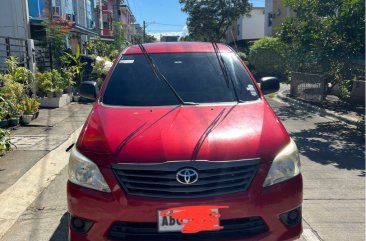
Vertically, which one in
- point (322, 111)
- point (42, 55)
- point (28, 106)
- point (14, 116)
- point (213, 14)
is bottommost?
point (322, 111)

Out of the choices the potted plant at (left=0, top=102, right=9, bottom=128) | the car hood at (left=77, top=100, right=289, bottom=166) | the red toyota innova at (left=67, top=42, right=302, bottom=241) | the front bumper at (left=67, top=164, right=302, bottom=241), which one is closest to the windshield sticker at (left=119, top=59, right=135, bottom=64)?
the car hood at (left=77, top=100, right=289, bottom=166)

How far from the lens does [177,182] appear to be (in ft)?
8.25

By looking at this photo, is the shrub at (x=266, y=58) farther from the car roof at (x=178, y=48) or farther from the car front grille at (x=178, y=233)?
the car front grille at (x=178, y=233)

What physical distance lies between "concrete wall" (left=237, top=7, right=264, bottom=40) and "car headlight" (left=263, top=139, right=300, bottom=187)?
44.3m

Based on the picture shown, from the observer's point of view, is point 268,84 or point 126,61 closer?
point 126,61

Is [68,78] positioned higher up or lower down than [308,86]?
higher up

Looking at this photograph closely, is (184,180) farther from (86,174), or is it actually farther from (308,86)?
(308,86)

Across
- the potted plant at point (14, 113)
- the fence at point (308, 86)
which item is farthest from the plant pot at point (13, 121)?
the fence at point (308, 86)

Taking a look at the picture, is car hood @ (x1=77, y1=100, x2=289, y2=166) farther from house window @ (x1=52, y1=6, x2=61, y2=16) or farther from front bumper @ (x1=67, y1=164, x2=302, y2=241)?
house window @ (x1=52, y1=6, x2=61, y2=16)

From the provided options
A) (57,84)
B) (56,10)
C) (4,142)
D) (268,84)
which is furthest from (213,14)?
(268,84)

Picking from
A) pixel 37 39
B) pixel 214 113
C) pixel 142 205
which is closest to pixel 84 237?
pixel 142 205

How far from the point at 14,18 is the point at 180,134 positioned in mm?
13743

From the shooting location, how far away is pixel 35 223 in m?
3.93

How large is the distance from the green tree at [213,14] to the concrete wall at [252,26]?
502cm
